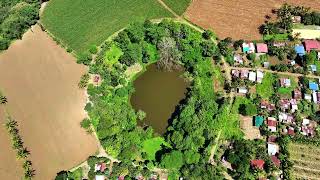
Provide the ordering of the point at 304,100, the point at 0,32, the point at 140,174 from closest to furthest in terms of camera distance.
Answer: the point at 140,174, the point at 304,100, the point at 0,32

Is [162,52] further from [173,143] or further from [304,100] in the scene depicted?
[304,100]

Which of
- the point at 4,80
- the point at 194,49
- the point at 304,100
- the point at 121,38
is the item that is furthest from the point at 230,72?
the point at 4,80

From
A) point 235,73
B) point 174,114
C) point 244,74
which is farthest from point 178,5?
point 174,114

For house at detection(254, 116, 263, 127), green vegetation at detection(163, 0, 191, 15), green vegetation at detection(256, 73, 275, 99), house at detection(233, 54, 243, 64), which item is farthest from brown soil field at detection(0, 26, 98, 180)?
green vegetation at detection(256, 73, 275, 99)

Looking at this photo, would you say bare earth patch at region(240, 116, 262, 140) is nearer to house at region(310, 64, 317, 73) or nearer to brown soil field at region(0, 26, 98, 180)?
house at region(310, 64, 317, 73)

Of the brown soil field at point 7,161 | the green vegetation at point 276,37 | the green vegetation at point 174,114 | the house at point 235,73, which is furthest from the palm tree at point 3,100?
the green vegetation at point 276,37

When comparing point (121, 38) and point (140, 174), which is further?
point (121, 38)

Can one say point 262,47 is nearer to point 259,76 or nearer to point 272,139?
point 259,76
